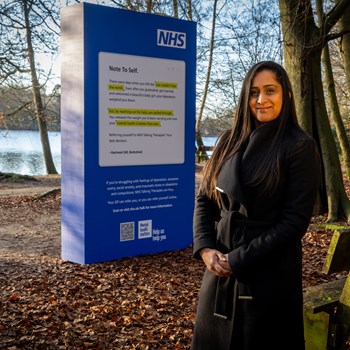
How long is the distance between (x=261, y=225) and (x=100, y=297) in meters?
3.54

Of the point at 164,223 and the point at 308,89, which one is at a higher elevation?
the point at 308,89

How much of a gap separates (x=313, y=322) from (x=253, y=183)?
131cm

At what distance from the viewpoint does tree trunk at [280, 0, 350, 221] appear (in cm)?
930

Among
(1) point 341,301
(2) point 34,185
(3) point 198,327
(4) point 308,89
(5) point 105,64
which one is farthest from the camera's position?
(2) point 34,185

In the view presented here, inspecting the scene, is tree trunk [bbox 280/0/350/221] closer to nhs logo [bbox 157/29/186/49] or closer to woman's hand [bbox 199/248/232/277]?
nhs logo [bbox 157/29/186/49]

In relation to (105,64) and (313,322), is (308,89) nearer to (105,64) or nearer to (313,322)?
(105,64)

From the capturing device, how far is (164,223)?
776 cm

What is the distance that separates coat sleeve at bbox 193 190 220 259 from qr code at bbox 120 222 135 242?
4.60m

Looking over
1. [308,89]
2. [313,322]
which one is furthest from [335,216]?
[313,322]

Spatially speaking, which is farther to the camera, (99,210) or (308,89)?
(308,89)

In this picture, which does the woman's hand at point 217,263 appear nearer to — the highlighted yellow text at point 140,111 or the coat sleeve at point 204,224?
the coat sleeve at point 204,224

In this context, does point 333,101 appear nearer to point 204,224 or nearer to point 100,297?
point 100,297

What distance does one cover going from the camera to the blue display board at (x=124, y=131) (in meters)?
6.80

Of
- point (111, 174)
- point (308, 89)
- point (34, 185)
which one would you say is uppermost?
point (308, 89)
